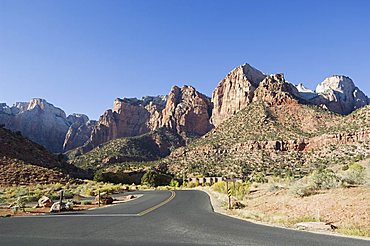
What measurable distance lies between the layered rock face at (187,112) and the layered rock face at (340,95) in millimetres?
49336

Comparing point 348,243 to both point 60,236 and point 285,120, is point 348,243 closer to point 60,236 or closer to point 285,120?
point 60,236

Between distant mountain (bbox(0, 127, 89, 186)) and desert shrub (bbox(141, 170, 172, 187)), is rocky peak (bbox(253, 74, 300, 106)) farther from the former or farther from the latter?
distant mountain (bbox(0, 127, 89, 186))

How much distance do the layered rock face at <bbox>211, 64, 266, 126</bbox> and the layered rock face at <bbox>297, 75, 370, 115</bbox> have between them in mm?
34017

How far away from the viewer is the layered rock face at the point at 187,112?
160425mm

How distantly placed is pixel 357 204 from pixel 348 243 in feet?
17.8

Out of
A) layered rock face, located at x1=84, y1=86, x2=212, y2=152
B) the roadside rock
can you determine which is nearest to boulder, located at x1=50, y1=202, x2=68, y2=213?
the roadside rock

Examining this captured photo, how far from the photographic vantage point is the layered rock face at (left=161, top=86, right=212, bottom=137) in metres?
160

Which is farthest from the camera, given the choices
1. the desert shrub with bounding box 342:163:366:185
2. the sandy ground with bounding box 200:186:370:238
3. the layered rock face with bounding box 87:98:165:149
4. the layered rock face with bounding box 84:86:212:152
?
the layered rock face with bounding box 87:98:165:149

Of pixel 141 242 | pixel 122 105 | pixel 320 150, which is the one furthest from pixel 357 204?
pixel 122 105

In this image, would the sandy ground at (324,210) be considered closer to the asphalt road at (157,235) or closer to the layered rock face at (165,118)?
the asphalt road at (157,235)

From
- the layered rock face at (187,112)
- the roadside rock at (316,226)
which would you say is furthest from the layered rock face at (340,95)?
the roadside rock at (316,226)

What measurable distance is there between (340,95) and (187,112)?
7859 centimetres

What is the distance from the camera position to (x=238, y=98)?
445ft

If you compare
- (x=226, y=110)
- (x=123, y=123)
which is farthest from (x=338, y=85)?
(x=123, y=123)
